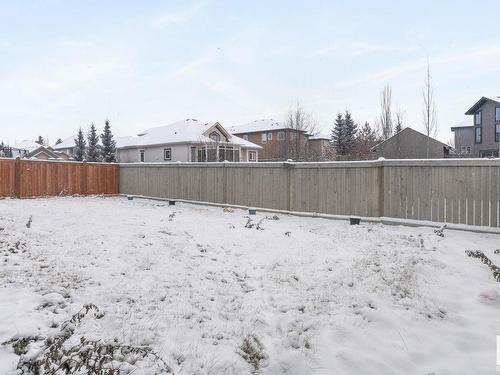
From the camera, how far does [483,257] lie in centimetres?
575

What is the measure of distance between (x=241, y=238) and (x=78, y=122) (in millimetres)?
55106

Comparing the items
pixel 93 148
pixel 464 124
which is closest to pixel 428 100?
pixel 464 124

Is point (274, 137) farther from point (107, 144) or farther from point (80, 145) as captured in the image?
point (80, 145)

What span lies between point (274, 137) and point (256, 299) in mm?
46854

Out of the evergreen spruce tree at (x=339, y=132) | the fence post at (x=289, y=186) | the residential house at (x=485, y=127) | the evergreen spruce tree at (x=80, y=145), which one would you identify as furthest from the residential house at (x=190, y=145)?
the residential house at (x=485, y=127)

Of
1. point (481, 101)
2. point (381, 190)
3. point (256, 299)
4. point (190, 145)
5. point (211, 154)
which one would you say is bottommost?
point (256, 299)

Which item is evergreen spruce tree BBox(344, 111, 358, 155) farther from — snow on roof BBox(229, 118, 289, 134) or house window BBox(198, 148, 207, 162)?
house window BBox(198, 148, 207, 162)

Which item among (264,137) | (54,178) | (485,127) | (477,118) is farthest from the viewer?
(264,137)

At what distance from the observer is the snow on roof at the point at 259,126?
167 ft

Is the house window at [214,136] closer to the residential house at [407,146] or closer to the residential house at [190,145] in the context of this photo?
the residential house at [190,145]

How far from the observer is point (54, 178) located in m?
15.7

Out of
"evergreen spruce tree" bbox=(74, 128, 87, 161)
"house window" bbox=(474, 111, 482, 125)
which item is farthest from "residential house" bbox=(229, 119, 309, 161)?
"evergreen spruce tree" bbox=(74, 128, 87, 161)

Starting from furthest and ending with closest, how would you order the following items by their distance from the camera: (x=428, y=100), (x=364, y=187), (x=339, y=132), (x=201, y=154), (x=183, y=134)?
(x=339, y=132), (x=183, y=134), (x=201, y=154), (x=428, y=100), (x=364, y=187)

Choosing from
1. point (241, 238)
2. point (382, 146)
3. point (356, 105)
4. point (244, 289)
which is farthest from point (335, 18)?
point (356, 105)
